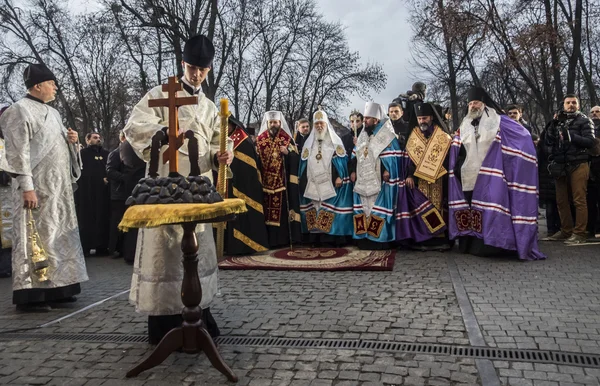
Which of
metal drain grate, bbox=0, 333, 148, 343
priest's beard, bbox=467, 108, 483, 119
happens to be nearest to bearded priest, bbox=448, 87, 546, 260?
priest's beard, bbox=467, 108, 483, 119

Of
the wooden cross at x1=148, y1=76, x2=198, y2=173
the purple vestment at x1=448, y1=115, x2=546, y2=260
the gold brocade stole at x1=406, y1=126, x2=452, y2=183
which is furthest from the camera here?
the gold brocade stole at x1=406, y1=126, x2=452, y2=183

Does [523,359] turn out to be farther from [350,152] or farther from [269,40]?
[269,40]

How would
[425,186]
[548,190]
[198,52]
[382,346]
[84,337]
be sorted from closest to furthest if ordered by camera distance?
[382,346] < [198,52] < [84,337] < [425,186] < [548,190]

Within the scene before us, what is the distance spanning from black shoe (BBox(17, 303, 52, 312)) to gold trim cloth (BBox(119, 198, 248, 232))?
2.53 metres

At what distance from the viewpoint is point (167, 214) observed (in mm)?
2996

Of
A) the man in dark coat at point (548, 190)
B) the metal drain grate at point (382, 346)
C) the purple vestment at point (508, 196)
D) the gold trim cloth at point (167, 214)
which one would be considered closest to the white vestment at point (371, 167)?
the purple vestment at point (508, 196)

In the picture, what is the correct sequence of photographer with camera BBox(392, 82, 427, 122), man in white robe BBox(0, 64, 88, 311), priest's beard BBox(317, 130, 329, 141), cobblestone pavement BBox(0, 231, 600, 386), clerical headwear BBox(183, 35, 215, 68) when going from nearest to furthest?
cobblestone pavement BBox(0, 231, 600, 386) → clerical headwear BBox(183, 35, 215, 68) → man in white robe BBox(0, 64, 88, 311) → priest's beard BBox(317, 130, 329, 141) → photographer with camera BBox(392, 82, 427, 122)

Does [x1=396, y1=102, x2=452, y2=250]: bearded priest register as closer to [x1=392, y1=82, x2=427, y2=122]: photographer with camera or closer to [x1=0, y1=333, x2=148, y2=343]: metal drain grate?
[x1=392, y1=82, x2=427, y2=122]: photographer with camera

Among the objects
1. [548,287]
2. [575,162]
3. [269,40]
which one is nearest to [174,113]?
[548,287]

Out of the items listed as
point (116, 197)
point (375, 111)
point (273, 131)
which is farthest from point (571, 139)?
point (116, 197)

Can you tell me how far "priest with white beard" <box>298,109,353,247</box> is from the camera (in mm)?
8453

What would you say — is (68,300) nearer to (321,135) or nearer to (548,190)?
(321,135)

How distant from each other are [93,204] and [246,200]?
2.72 m

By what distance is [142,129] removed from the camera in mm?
3893
